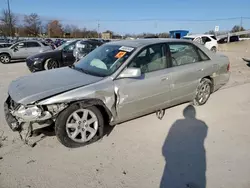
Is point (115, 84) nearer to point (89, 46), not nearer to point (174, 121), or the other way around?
point (174, 121)

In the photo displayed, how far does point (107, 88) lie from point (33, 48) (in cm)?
1391

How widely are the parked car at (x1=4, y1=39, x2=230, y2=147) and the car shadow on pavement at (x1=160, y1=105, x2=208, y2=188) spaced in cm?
57

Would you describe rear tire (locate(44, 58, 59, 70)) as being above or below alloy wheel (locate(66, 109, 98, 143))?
above

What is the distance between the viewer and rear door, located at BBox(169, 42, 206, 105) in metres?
4.16

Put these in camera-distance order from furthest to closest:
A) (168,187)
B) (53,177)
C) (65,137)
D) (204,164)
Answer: (65,137) < (204,164) < (53,177) < (168,187)

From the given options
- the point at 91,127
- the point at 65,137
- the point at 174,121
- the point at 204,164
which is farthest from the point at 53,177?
the point at 174,121

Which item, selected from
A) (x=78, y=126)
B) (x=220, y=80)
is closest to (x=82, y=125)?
(x=78, y=126)

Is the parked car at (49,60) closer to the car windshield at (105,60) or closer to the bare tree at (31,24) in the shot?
the car windshield at (105,60)

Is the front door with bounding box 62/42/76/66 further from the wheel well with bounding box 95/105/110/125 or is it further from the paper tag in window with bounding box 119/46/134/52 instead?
the wheel well with bounding box 95/105/110/125

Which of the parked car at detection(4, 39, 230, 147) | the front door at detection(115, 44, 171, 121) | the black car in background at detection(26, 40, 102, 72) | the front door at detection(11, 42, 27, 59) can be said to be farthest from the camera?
the front door at detection(11, 42, 27, 59)

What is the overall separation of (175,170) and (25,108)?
2120 millimetres

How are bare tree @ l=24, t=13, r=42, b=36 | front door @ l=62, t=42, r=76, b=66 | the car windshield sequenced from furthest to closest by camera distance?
1. bare tree @ l=24, t=13, r=42, b=36
2. front door @ l=62, t=42, r=76, b=66
3. the car windshield

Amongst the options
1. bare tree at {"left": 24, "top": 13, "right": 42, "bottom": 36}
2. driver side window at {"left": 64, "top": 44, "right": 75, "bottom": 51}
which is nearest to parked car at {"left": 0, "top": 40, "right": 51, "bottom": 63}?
driver side window at {"left": 64, "top": 44, "right": 75, "bottom": 51}

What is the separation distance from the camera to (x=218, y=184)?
252 cm
